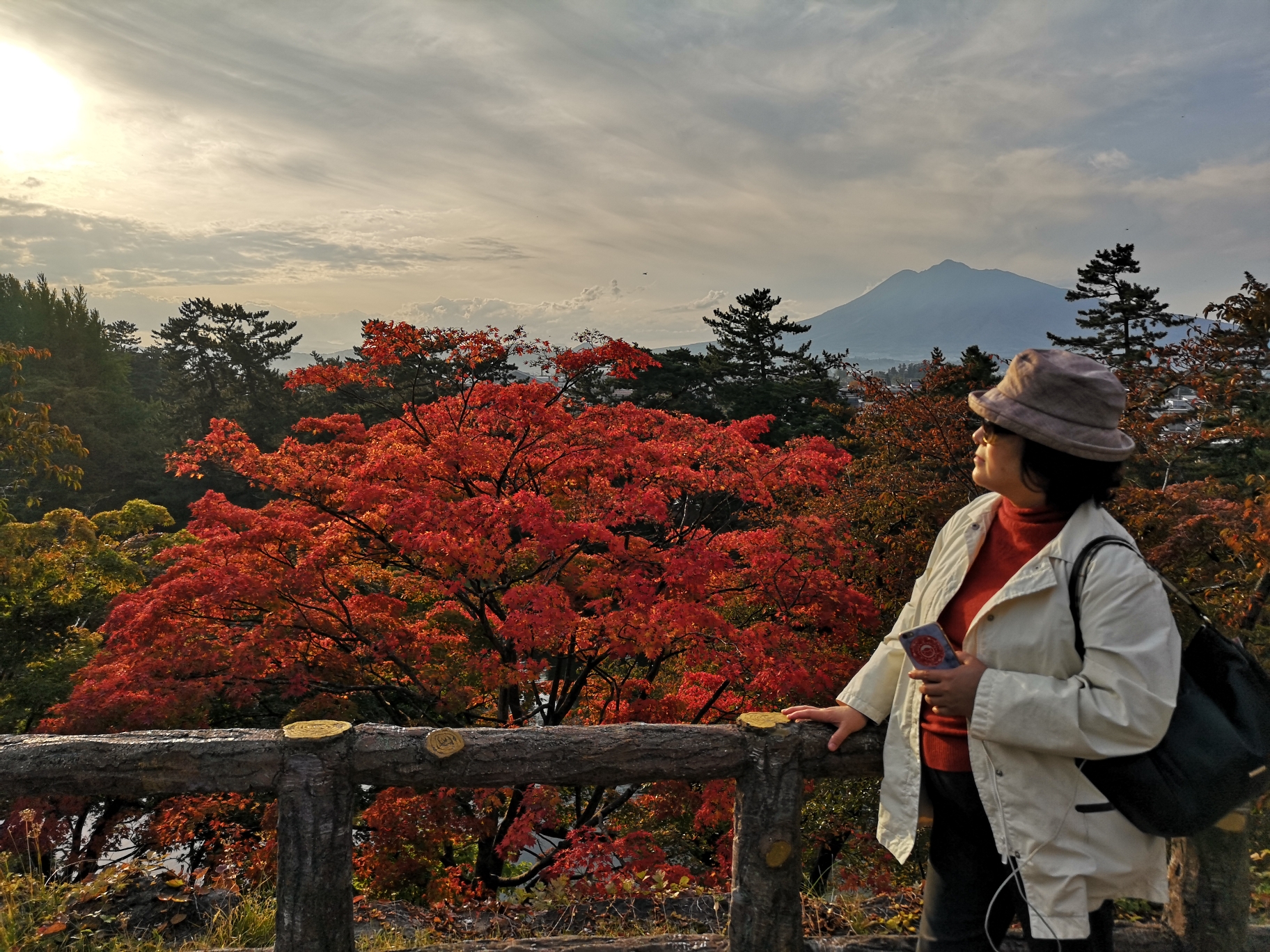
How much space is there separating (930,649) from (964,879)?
0.69m

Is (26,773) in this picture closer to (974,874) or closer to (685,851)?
(974,874)

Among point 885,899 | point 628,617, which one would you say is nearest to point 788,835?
point 885,899

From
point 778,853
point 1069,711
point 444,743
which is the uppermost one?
point 1069,711

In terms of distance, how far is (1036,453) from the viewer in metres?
1.78

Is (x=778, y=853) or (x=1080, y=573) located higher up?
(x=1080, y=573)

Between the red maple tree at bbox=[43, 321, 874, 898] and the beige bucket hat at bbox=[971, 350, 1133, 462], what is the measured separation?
13.0 ft

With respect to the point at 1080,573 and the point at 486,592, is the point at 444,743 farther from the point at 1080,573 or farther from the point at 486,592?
the point at 486,592

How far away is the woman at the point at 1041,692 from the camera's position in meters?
1.62

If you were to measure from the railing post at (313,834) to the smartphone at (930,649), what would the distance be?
73.7 inches

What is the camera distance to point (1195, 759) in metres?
1.66

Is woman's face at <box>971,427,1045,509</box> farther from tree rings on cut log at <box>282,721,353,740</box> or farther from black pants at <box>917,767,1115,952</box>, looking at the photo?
tree rings on cut log at <box>282,721,353,740</box>

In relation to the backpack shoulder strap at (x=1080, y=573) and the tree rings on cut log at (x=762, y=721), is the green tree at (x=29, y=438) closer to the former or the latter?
the tree rings on cut log at (x=762, y=721)

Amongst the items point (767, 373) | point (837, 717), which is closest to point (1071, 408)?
point (837, 717)

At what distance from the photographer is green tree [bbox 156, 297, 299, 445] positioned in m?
27.0
